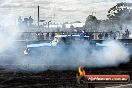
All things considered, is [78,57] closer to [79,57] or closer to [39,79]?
[79,57]

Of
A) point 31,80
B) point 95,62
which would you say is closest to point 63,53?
point 95,62

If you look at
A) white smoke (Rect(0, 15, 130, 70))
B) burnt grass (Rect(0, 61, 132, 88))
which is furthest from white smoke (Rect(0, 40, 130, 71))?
burnt grass (Rect(0, 61, 132, 88))

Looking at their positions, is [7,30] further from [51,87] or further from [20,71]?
[51,87]

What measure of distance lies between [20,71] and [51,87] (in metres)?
3.35

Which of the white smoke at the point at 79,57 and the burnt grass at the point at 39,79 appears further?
the white smoke at the point at 79,57

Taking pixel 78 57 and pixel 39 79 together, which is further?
pixel 78 57

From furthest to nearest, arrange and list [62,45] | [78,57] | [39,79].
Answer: [62,45], [78,57], [39,79]

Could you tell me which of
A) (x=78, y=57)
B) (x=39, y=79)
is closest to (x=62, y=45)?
(x=78, y=57)

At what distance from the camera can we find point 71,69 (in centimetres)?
1230

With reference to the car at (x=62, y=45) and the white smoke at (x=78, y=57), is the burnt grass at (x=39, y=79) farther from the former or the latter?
the car at (x=62, y=45)

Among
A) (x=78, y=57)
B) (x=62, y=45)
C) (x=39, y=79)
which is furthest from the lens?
(x=62, y=45)

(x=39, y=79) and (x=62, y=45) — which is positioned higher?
(x=62, y=45)

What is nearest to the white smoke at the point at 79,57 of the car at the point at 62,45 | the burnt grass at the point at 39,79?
the car at the point at 62,45

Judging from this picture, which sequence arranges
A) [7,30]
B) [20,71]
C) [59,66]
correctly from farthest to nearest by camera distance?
[7,30] → [59,66] → [20,71]
